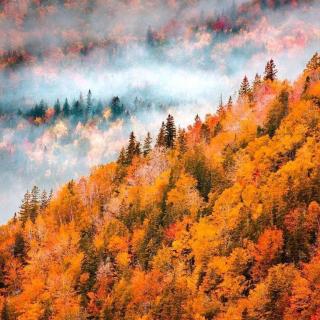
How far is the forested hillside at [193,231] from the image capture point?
323 feet

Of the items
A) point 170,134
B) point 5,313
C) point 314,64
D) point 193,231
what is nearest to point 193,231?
point 193,231

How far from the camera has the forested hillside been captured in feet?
323

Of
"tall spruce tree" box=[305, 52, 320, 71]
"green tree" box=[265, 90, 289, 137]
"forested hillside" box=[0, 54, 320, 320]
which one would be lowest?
"forested hillside" box=[0, 54, 320, 320]

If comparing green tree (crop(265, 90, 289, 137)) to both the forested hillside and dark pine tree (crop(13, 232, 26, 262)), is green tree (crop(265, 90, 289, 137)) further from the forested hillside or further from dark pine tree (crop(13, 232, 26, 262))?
dark pine tree (crop(13, 232, 26, 262))

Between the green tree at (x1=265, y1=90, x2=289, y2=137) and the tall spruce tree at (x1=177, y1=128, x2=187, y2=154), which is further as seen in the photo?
the tall spruce tree at (x1=177, y1=128, x2=187, y2=154)

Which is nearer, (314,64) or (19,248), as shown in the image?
(19,248)

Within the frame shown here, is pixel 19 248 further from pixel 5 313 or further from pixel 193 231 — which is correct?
pixel 193 231

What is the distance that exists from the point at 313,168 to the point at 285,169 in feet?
19.7

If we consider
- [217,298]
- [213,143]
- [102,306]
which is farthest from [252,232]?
[213,143]

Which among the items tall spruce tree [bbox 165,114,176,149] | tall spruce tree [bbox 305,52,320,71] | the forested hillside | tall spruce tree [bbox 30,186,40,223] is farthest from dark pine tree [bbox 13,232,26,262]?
tall spruce tree [bbox 305,52,320,71]

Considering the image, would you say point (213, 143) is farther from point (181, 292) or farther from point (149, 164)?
point (181, 292)

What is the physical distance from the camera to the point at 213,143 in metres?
162

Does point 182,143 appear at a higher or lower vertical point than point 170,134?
lower

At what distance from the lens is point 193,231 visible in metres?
122
